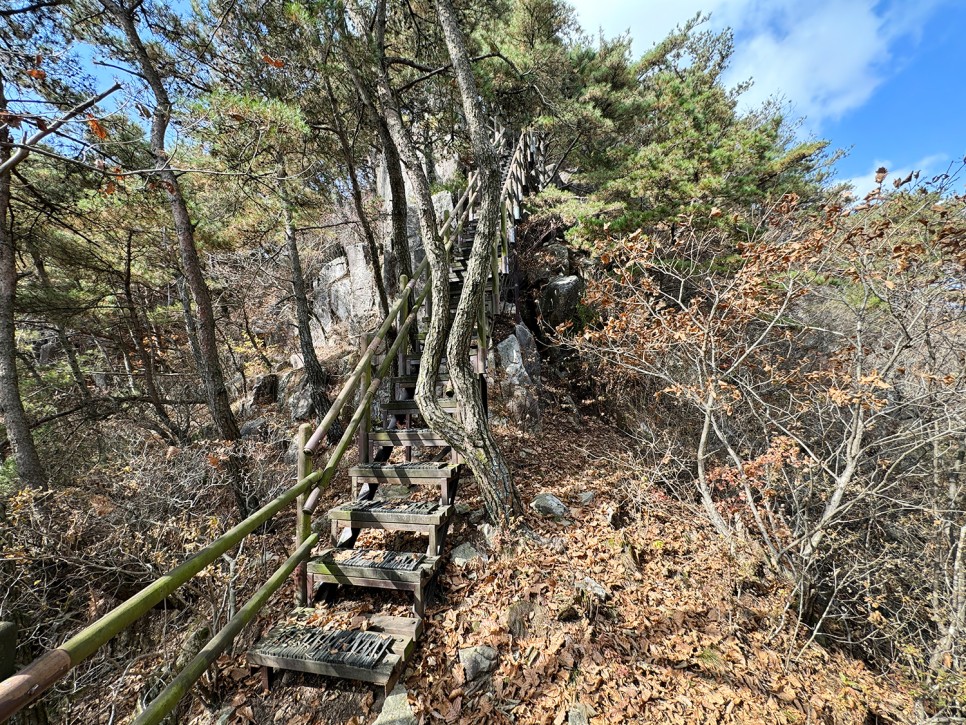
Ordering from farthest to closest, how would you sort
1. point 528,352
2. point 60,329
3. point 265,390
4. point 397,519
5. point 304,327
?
point 265,390 → point 60,329 → point 528,352 → point 304,327 → point 397,519

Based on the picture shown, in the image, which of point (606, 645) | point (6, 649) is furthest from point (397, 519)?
point (6, 649)

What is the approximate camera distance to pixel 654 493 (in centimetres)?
573

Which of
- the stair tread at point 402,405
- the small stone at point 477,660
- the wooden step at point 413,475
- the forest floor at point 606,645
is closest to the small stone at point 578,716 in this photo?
the forest floor at point 606,645

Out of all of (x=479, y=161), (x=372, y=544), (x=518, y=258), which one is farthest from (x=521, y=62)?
(x=372, y=544)

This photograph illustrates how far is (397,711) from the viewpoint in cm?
291

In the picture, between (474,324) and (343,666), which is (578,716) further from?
(474,324)

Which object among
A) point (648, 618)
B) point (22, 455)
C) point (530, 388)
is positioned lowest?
point (648, 618)

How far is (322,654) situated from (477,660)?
48.5 inches

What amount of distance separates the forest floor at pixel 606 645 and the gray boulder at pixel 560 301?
579cm

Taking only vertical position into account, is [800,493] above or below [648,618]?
above

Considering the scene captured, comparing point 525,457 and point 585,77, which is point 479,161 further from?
point 585,77

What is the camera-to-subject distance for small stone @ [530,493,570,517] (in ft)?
17.0

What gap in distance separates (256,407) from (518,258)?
815cm

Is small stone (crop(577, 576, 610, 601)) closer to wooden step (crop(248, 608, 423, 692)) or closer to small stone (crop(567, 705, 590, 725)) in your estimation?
small stone (crop(567, 705, 590, 725))
